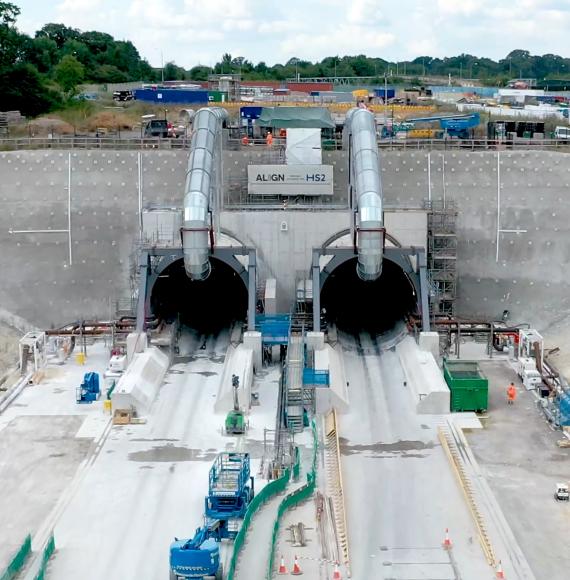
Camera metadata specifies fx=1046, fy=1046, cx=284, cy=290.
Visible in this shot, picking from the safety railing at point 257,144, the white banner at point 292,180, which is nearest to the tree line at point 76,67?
the safety railing at point 257,144

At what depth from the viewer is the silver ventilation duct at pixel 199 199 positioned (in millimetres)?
43812

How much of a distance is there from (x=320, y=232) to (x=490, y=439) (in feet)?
56.0

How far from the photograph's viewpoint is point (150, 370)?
4231 cm

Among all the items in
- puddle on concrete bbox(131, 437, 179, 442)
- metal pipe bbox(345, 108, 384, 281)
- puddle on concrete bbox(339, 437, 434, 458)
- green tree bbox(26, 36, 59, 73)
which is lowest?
puddle on concrete bbox(339, 437, 434, 458)

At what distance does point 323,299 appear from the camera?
175 ft

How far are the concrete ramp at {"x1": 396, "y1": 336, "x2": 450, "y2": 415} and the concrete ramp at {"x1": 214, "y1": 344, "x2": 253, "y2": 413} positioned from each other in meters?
6.44

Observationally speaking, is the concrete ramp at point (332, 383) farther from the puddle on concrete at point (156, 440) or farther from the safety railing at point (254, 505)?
the safety railing at point (254, 505)

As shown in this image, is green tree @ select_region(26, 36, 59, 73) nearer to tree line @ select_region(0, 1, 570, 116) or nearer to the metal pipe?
tree line @ select_region(0, 1, 570, 116)

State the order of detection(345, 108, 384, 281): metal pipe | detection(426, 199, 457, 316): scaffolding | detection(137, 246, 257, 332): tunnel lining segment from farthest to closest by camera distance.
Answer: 1. detection(426, 199, 457, 316): scaffolding
2. detection(137, 246, 257, 332): tunnel lining segment
3. detection(345, 108, 384, 281): metal pipe

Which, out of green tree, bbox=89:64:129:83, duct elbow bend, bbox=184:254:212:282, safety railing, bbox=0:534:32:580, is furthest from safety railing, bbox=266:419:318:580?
green tree, bbox=89:64:129:83

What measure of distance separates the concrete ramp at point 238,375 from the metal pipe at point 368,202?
244 inches

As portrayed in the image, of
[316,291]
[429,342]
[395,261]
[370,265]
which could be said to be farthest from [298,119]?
[429,342]

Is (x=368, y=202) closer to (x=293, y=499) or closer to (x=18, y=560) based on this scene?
(x=293, y=499)

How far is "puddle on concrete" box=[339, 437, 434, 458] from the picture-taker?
35.4m
